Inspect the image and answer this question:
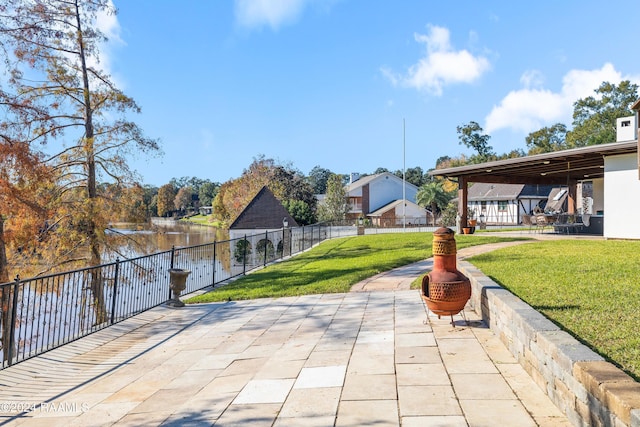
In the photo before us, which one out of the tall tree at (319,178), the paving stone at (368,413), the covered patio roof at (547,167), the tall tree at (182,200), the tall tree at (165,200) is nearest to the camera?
the paving stone at (368,413)

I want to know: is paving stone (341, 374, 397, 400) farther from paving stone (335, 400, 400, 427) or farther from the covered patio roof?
the covered patio roof

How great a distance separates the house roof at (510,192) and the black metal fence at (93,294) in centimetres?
3261

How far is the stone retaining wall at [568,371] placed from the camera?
223cm

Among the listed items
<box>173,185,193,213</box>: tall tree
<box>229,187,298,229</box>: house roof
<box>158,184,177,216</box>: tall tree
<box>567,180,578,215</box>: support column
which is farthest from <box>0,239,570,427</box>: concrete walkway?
<box>173,185,193,213</box>: tall tree

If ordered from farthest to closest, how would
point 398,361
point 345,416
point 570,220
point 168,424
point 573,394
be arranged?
1. point 570,220
2. point 398,361
3. point 168,424
4. point 345,416
5. point 573,394

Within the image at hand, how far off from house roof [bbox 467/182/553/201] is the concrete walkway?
123 ft

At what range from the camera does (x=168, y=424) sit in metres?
3.35

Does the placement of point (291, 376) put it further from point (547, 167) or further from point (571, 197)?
point (571, 197)

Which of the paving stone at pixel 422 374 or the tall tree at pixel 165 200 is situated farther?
the tall tree at pixel 165 200

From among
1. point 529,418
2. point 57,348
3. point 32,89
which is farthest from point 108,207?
point 529,418

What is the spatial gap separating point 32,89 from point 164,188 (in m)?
77.2

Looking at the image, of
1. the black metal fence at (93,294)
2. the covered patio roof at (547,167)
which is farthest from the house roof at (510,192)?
the black metal fence at (93,294)

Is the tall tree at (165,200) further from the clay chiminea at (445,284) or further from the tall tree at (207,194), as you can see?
the clay chiminea at (445,284)

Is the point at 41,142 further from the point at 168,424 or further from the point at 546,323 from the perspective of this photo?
the point at 546,323
